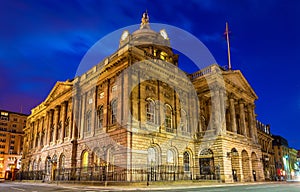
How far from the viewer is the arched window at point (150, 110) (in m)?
29.8

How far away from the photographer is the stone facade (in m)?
27.4

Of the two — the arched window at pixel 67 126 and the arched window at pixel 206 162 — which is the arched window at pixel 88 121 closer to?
the arched window at pixel 67 126

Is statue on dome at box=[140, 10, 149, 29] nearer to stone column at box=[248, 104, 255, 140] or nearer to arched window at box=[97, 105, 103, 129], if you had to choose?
arched window at box=[97, 105, 103, 129]

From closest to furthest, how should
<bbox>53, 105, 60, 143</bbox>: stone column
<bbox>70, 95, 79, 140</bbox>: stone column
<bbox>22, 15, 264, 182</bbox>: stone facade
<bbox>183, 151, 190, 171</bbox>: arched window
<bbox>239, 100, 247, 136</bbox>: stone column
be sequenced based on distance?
<bbox>22, 15, 264, 182</bbox>: stone facade → <bbox>183, 151, 190, 171</bbox>: arched window → <bbox>70, 95, 79, 140</bbox>: stone column → <bbox>239, 100, 247, 136</bbox>: stone column → <bbox>53, 105, 60, 143</bbox>: stone column

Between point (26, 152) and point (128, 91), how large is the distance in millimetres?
33756

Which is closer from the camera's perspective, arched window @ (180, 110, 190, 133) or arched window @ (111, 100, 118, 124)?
arched window @ (111, 100, 118, 124)

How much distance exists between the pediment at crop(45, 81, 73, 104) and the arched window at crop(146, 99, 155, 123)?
43.1 feet

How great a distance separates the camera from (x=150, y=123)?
95.7ft

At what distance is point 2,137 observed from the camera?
308 ft

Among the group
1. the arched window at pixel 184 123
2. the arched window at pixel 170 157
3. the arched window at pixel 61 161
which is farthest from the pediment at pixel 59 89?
the arched window at pixel 170 157

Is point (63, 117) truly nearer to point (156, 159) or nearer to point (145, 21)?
Answer: point (156, 159)

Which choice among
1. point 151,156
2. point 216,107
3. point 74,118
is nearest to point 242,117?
point 216,107

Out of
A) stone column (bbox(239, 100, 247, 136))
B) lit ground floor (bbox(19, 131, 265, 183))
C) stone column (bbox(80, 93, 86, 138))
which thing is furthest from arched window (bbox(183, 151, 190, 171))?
stone column (bbox(80, 93, 86, 138))

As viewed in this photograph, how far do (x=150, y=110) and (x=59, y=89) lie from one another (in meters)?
18.6
